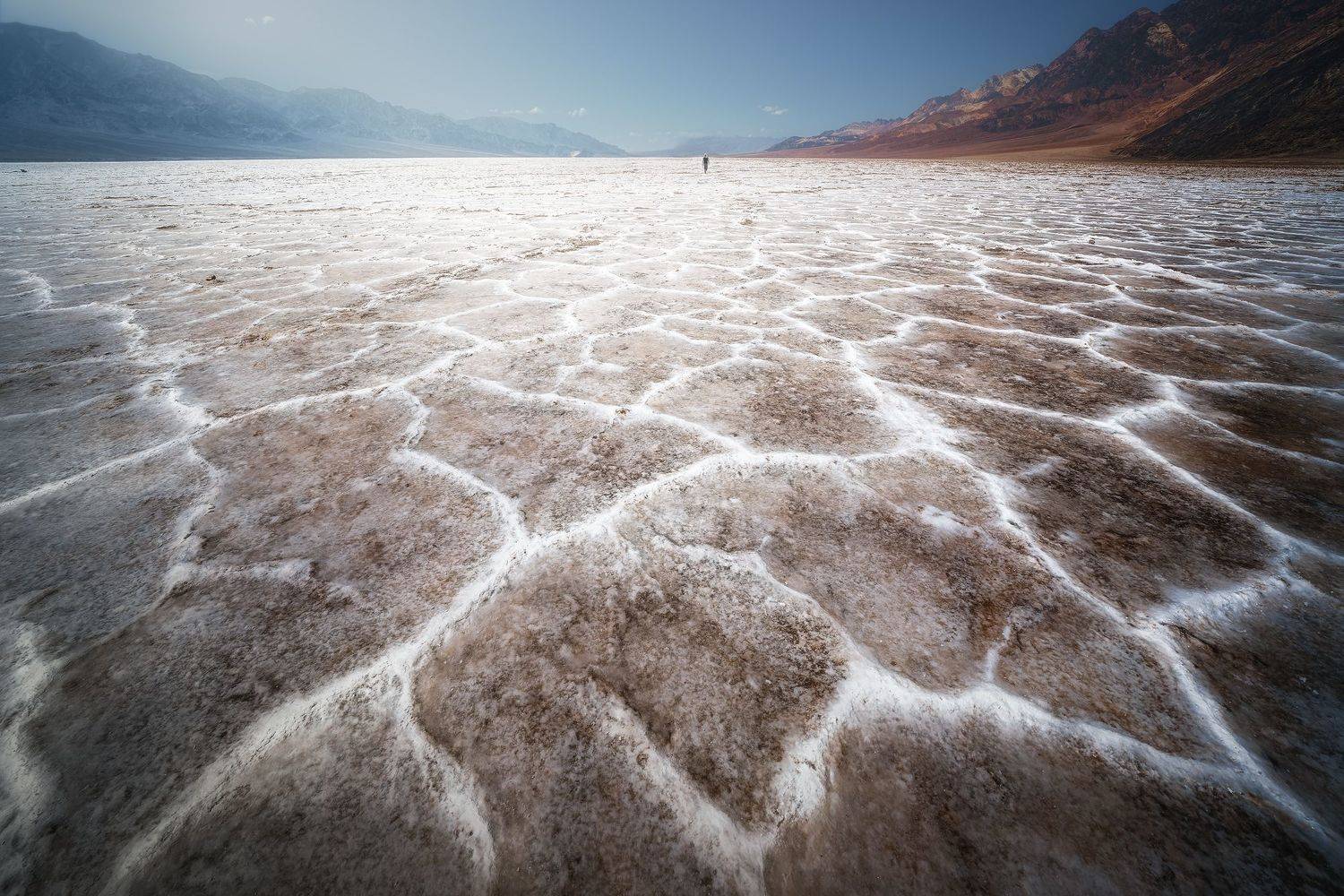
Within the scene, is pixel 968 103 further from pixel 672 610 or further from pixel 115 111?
pixel 115 111

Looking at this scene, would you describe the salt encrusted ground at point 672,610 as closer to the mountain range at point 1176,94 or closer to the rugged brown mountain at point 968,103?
the mountain range at point 1176,94

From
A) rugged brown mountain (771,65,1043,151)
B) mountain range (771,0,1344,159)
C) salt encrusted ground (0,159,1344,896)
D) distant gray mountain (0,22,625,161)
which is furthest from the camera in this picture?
distant gray mountain (0,22,625,161)

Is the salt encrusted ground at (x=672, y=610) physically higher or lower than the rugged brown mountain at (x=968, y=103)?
lower

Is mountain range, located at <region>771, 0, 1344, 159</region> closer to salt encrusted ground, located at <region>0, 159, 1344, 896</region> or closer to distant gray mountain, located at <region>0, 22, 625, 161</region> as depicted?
salt encrusted ground, located at <region>0, 159, 1344, 896</region>

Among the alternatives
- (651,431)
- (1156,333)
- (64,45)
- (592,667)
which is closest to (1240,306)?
(1156,333)

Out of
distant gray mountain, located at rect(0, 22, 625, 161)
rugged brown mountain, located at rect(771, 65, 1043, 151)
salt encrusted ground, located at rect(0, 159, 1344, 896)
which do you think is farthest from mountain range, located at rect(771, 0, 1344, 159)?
distant gray mountain, located at rect(0, 22, 625, 161)

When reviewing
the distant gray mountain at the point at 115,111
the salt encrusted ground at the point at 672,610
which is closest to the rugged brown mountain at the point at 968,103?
the salt encrusted ground at the point at 672,610

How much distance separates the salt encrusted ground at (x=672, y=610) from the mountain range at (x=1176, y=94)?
3525 cm

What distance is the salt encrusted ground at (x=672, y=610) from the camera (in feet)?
2.47

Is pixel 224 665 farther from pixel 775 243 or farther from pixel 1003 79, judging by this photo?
pixel 1003 79

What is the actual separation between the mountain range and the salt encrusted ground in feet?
116

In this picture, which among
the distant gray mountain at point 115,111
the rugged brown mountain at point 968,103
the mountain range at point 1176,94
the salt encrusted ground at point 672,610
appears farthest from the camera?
the distant gray mountain at point 115,111

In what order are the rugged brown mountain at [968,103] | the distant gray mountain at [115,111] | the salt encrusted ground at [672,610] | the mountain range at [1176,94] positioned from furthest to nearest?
the distant gray mountain at [115,111] → the rugged brown mountain at [968,103] → the mountain range at [1176,94] → the salt encrusted ground at [672,610]

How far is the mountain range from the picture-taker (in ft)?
80.8
